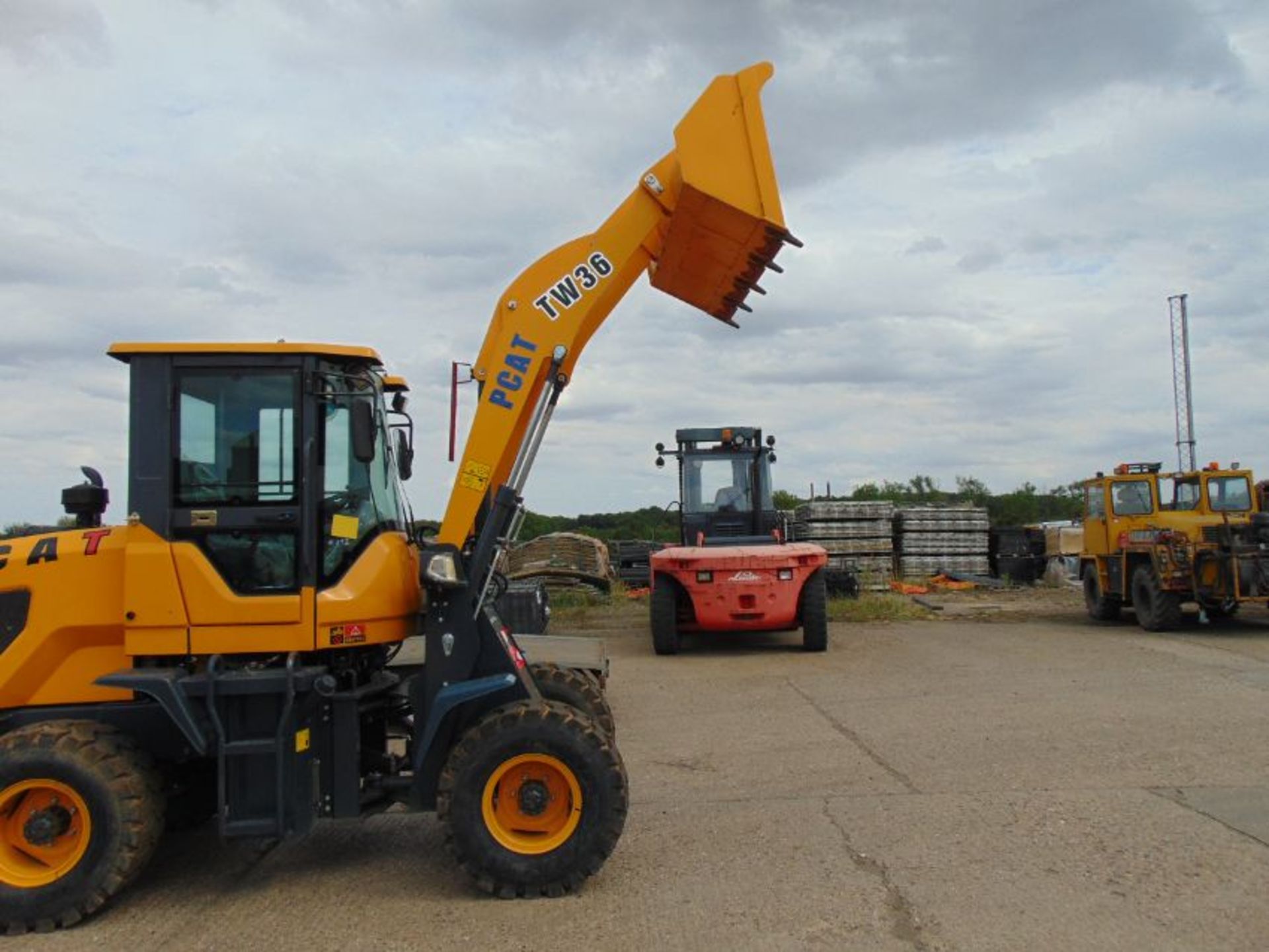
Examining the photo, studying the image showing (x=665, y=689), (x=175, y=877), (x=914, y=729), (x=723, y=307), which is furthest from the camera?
(x=665, y=689)

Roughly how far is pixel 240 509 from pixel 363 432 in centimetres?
73

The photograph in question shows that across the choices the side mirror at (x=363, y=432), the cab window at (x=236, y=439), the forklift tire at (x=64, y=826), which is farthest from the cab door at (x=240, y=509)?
the forklift tire at (x=64, y=826)

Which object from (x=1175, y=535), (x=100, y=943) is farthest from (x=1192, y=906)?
(x=1175, y=535)

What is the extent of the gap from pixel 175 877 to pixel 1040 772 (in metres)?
5.43

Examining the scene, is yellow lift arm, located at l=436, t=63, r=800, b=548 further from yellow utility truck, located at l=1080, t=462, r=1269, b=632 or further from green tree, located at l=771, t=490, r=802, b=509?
green tree, located at l=771, t=490, r=802, b=509

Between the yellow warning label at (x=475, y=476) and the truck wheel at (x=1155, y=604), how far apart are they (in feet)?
42.2

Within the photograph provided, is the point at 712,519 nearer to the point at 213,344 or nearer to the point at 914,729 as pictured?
the point at 914,729

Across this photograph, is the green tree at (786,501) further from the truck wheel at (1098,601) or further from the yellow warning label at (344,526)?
the yellow warning label at (344,526)

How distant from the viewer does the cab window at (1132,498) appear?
17.0 metres

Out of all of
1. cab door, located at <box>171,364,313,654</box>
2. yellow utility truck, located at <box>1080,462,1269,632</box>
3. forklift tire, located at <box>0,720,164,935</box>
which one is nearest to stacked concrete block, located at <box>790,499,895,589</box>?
yellow utility truck, located at <box>1080,462,1269,632</box>

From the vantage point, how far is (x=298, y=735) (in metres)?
5.25

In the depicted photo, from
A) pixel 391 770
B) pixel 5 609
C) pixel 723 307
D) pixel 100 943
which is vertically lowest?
pixel 100 943

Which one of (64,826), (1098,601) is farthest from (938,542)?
(64,826)

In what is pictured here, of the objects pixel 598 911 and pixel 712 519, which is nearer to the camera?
pixel 598 911
